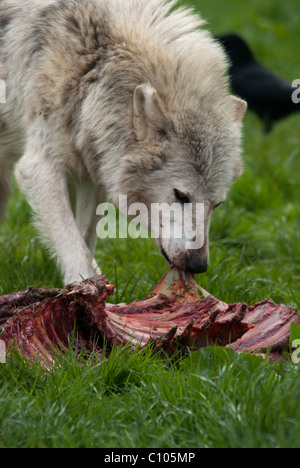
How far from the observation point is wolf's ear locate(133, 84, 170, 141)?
4119mm

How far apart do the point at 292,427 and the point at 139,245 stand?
3.28 metres

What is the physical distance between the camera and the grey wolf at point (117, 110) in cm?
418

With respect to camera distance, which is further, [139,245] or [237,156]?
[139,245]

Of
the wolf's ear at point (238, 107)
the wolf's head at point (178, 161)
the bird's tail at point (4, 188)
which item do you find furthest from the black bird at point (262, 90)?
the wolf's head at point (178, 161)

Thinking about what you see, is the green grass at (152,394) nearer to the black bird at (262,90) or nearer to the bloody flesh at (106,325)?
the bloody flesh at (106,325)

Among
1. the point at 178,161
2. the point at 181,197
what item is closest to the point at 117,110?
the point at 178,161

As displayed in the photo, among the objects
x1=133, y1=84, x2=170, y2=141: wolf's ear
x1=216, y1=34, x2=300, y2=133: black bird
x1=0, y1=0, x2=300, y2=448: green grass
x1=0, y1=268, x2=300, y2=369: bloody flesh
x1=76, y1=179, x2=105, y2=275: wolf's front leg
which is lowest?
x1=0, y1=0, x2=300, y2=448: green grass

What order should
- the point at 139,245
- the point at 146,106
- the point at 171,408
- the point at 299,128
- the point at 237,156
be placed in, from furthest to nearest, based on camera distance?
1. the point at 299,128
2. the point at 139,245
3. the point at 237,156
4. the point at 146,106
5. the point at 171,408

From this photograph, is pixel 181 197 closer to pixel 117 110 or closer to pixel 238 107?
pixel 117 110

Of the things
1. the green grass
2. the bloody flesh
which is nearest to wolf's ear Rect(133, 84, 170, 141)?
the green grass

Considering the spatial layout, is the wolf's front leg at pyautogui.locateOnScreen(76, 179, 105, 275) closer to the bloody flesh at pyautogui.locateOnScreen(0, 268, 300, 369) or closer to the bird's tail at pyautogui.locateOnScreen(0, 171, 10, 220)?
the bird's tail at pyautogui.locateOnScreen(0, 171, 10, 220)
